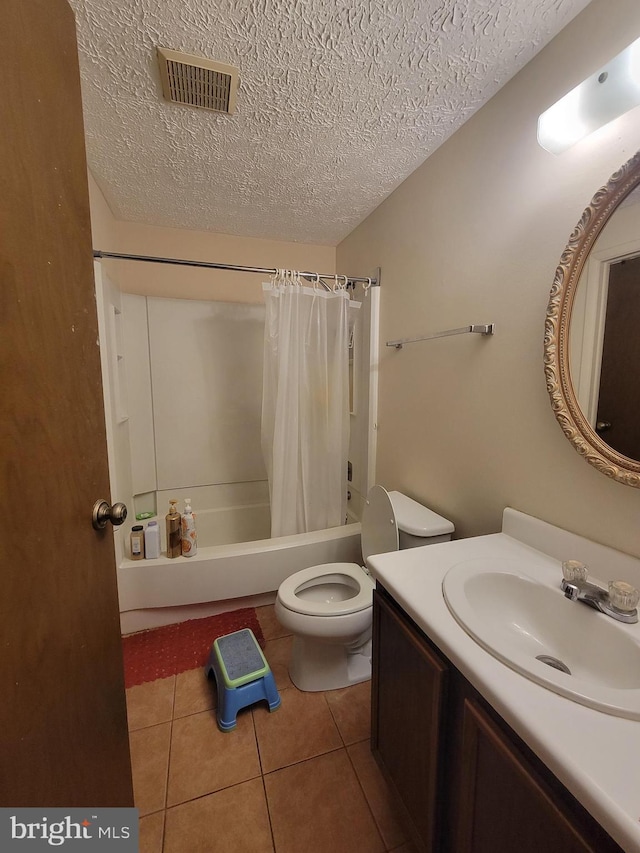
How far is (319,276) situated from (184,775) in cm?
222

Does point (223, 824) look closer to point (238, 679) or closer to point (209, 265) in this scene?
point (238, 679)

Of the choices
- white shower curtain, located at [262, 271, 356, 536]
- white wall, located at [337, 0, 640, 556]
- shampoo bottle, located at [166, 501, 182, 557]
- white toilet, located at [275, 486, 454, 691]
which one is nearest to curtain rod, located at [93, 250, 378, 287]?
white shower curtain, located at [262, 271, 356, 536]

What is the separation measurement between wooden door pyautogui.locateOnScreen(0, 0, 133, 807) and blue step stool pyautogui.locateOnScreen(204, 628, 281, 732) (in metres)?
0.54

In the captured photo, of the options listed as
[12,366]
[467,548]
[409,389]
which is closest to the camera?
[12,366]

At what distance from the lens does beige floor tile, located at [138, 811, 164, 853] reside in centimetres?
97

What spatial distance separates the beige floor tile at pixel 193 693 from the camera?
1.39 metres

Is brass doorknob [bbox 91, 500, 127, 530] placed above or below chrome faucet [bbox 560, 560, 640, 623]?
above

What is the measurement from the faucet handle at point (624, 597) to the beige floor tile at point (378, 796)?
0.90m

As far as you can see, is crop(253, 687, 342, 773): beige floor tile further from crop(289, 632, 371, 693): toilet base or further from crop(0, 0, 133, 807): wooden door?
crop(0, 0, 133, 807): wooden door

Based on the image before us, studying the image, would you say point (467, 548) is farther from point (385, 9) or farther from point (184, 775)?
point (385, 9)

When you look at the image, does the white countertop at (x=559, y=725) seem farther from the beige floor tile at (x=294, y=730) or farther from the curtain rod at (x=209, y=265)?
the curtain rod at (x=209, y=265)

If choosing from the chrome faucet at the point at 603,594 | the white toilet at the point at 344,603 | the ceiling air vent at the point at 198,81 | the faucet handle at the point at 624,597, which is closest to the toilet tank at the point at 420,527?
the white toilet at the point at 344,603

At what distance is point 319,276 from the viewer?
1.90 metres

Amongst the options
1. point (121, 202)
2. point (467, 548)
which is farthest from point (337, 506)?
point (121, 202)
